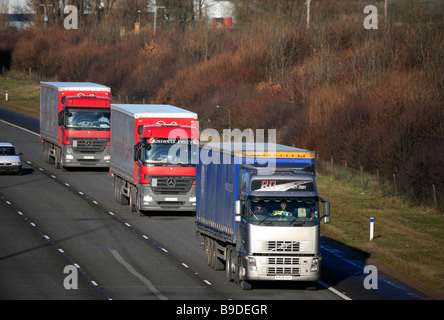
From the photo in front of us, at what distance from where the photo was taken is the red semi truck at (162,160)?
1341 inches

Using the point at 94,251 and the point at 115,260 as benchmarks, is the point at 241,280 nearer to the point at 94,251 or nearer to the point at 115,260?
the point at 115,260

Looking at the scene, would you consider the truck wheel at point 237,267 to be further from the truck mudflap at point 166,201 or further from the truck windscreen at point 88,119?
the truck windscreen at point 88,119

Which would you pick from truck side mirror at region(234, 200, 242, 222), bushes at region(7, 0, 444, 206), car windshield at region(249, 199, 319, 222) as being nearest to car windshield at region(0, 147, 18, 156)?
bushes at region(7, 0, 444, 206)

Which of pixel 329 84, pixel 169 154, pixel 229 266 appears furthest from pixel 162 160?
pixel 329 84

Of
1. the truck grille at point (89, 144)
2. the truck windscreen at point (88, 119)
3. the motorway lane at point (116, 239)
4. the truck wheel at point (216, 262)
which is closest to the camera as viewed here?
the motorway lane at point (116, 239)

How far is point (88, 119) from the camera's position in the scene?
46000 millimetres

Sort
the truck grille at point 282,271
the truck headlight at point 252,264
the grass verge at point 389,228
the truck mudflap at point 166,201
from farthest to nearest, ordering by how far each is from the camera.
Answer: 1. the truck mudflap at point 166,201
2. the grass verge at point 389,228
3. the truck grille at point 282,271
4. the truck headlight at point 252,264

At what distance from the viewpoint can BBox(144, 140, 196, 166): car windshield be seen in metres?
34.1

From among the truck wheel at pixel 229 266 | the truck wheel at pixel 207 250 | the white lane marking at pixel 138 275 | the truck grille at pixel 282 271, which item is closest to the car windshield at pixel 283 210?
the truck grille at pixel 282 271

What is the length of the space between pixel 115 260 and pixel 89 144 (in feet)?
67.1

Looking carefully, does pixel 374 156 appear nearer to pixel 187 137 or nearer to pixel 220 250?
pixel 187 137

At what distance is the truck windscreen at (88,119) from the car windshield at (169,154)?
474 inches

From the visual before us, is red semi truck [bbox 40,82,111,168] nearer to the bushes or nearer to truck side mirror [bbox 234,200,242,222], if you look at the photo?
the bushes
